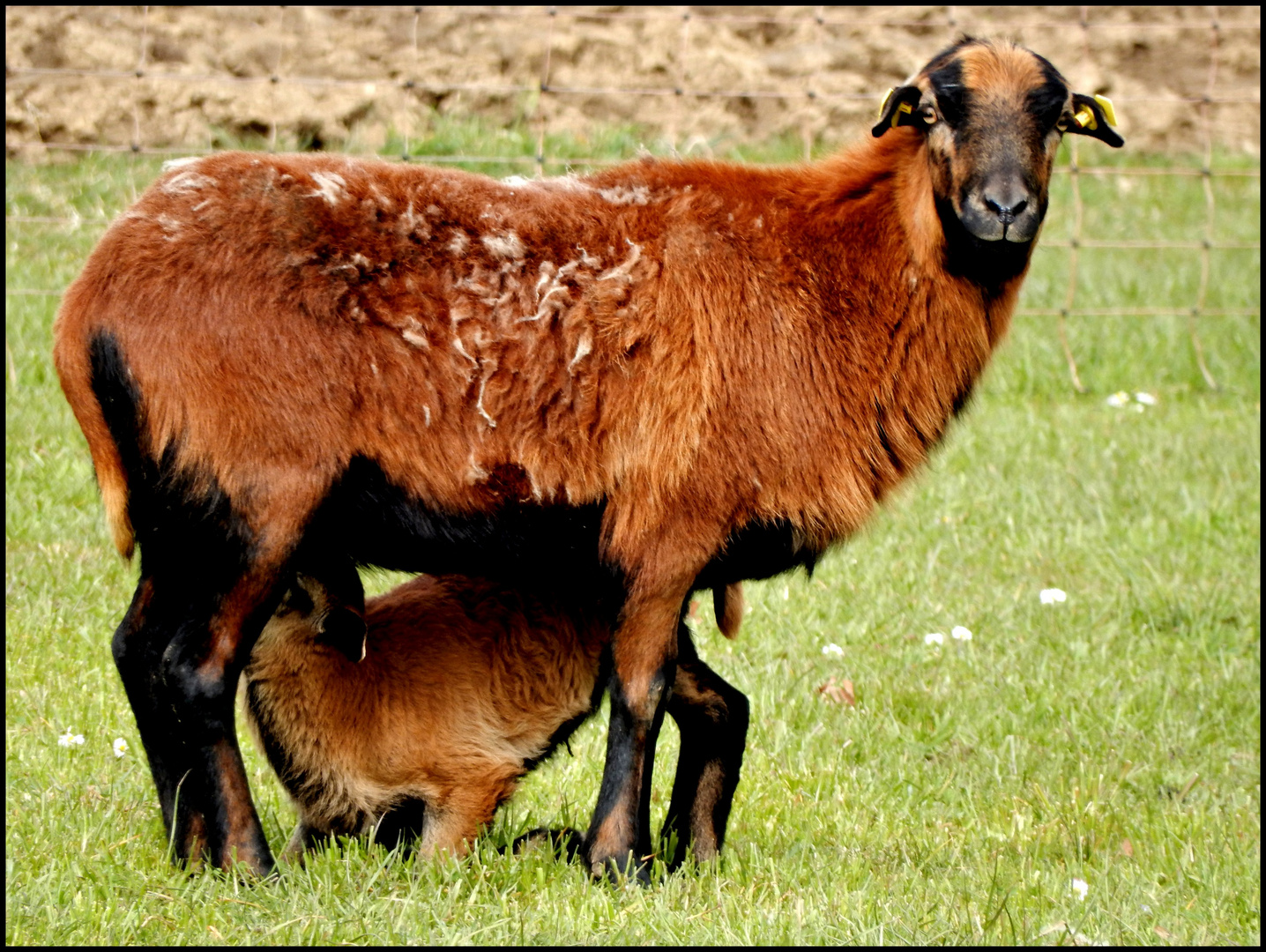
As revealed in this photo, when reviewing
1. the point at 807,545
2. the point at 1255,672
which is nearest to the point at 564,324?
the point at 807,545

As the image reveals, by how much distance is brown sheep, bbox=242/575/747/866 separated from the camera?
15.1 feet

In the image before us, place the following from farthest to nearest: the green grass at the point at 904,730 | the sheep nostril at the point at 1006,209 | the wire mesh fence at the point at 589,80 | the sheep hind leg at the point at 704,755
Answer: the wire mesh fence at the point at 589,80 → the sheep hind leg at the point at 704,755 → the sheep nostril at the point at 1006,209 → the green grass at the point at 904,730

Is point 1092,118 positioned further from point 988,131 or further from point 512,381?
point 512,381

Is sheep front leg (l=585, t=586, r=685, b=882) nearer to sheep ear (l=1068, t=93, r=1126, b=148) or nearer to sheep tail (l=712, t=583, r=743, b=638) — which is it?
sheep tail (l=712, t=583, r=743, b=638)

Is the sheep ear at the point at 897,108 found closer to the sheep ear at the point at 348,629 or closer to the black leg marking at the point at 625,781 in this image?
the black leg marking at the point at 625,781

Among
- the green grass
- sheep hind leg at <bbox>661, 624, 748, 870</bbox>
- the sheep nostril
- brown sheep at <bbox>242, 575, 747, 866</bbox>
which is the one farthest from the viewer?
sheep hind leg at <bbox>661, 624, 748, 870</bbox>

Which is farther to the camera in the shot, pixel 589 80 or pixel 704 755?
pixel 589 80

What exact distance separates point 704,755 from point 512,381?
4.49 ft

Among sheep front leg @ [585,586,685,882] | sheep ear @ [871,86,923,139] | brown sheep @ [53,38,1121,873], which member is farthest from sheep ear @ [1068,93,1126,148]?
sheep front leg @ [585,586,685,882]

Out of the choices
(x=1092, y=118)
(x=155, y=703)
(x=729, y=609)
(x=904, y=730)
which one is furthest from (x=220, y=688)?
(x=1092, y=118)

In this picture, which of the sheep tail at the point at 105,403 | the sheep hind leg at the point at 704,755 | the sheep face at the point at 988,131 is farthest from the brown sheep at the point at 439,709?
the sheep face at the point at 988,131

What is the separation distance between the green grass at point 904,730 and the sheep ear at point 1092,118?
1.50 meters

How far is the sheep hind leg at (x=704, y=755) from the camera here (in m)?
4.70

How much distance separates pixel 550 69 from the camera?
43.4 ft
